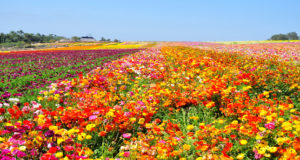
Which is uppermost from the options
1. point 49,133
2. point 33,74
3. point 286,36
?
point 286,36

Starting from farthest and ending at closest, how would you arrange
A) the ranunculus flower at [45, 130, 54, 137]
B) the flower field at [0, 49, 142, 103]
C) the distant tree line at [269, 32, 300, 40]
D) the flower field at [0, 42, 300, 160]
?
the distant tree line at [269, 32, 300, 40] → the flower field at [0, 49, 142, 103] → the ranunculus flower at [45, 130, 54, 137] → the flower field at [0, 42, 300, 160]

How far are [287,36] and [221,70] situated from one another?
11026cm

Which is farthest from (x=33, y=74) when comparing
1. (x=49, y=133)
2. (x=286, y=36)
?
(x=286, y=36)

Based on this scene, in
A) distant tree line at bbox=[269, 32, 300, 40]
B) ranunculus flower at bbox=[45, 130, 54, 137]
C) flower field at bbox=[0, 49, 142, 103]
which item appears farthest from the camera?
distant tree line at bbox=[269, 32, 300, 40]

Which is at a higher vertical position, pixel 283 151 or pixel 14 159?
pixel 283 151

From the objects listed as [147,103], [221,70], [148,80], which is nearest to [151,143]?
[147,103]

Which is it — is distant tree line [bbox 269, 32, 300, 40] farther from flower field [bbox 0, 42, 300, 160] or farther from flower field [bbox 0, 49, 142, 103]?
flower field [bbox 0, 42, 300, 160]

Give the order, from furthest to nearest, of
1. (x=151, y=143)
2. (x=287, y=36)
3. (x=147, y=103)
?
(x=287, y=36) → (x=147, y=103) → (x=151, y=143)

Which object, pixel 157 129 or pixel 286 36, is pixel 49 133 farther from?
pixel 286 36

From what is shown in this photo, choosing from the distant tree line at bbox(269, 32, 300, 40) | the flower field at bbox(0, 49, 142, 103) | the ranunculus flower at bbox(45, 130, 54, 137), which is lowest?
the flower field at bbox(0, 49, 142, 103)

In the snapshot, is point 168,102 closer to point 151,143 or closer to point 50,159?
point 151,143

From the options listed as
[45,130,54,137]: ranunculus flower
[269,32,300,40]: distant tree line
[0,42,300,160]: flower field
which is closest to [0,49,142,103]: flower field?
[0,42,300,160]: flower field

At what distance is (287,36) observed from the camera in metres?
96.2

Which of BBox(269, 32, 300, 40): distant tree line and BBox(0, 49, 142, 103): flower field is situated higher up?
BBox(269, 32, 300, 40): distant tree line
